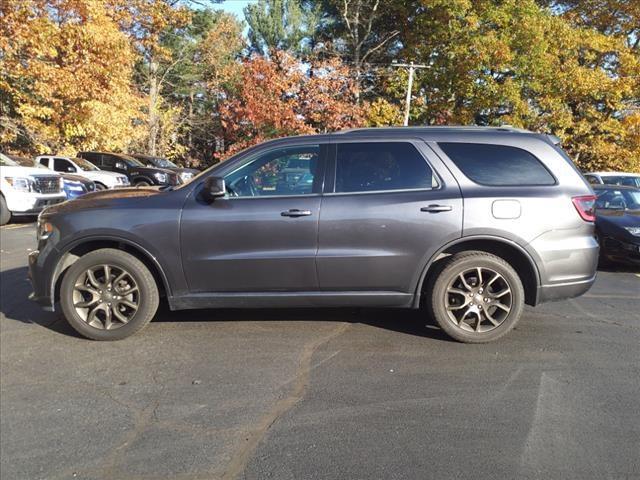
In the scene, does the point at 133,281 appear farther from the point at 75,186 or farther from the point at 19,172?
the point at 75,186

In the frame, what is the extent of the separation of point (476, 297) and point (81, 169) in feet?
52.1

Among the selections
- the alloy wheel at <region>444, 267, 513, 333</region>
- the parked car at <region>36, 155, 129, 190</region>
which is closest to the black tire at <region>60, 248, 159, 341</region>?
the alloy wheel at <region>444, 267, 513, 333</region>

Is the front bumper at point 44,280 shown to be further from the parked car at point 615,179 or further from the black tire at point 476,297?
the parked car at point 615,179

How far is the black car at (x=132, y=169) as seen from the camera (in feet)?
63.4

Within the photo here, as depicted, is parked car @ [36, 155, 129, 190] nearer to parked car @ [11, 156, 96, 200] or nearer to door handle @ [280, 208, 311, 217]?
parked car @ [11, 156, 96, 200]

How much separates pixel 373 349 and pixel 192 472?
6.34ft

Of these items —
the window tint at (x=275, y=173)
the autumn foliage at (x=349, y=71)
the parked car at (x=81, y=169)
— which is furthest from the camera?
the parked car at (x=81, y=169)

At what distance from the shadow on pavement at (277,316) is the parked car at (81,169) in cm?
1191

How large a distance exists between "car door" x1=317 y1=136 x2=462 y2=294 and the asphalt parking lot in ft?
1.93

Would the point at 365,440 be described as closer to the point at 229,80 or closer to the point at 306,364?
the point at 306,364

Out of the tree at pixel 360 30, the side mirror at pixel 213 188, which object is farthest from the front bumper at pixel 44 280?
the tree at pixel 360 30

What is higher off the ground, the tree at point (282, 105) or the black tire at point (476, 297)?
the tree at point (282, 105)

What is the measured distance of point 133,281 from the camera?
4.29 m

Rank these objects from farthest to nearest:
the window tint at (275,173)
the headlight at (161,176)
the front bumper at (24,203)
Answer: the headlight at (161,176) < the front bumper at (24,203) < the window tint at (275,173)
